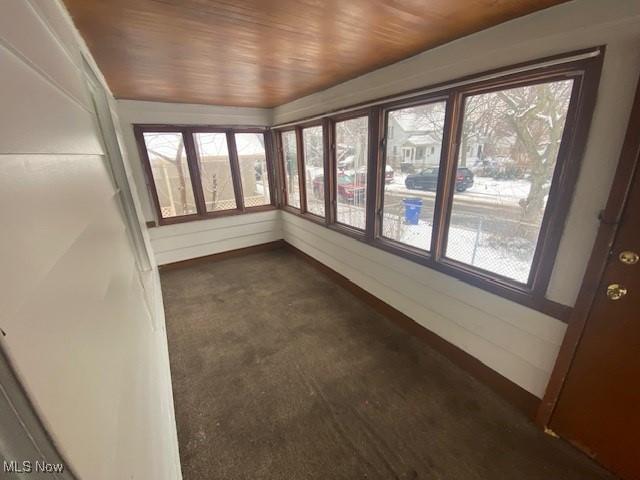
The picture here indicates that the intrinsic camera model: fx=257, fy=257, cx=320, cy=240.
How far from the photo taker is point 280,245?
15.4ft

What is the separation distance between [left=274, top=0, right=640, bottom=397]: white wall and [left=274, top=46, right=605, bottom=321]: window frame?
0.14ft

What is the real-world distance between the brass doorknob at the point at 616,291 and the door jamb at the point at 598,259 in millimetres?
44

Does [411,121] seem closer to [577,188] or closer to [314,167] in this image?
[577,188]

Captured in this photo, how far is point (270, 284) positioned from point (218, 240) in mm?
1361

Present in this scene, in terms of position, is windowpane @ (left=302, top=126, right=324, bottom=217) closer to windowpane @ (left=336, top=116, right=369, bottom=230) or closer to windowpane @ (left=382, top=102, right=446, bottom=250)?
windowpane @ (left=336, top=116, right=369, bottom=230)

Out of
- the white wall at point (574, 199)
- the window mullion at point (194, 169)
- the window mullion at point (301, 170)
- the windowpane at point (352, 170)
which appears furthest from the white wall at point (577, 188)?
the window mullion at point (194, 169)

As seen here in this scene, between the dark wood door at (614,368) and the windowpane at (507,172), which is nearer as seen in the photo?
the dark wood door at (614,368)

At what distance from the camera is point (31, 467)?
28cm

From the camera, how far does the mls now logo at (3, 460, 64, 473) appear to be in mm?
256

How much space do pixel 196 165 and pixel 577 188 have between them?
4.04 meters

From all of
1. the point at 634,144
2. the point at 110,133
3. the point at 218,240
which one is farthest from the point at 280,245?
the point at 634,144

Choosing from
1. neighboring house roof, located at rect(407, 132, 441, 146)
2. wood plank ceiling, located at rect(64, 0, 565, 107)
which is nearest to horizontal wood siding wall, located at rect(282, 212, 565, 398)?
neighboring house roof, located at rect(407, 132, 441, 146)

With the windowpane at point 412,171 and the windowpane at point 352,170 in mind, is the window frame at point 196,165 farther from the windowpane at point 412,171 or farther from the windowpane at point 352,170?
the windowpane at point 412,171

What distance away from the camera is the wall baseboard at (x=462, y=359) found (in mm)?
1640
